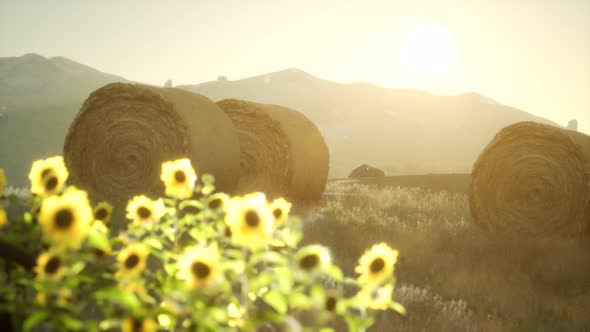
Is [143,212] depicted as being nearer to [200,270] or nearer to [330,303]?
[200,270]

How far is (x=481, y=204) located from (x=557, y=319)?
4004 millimetres

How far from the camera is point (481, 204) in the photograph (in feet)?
28.9

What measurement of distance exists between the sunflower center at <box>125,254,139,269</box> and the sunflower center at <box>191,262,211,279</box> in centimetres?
30

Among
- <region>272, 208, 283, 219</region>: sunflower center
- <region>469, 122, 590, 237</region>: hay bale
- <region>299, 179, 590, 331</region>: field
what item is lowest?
<region>299, 179, 590, 331</region>: field

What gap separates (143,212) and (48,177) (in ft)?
1.85

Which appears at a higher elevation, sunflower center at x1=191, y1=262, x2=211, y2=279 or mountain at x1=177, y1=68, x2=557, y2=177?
sunflower center at x1=191, y1=262, x2=211, y2=279

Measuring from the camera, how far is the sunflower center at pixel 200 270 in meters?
1.88

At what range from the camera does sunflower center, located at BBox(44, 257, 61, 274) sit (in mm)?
1725

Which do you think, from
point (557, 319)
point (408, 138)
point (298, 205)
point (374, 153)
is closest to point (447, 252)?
point (557, 319)

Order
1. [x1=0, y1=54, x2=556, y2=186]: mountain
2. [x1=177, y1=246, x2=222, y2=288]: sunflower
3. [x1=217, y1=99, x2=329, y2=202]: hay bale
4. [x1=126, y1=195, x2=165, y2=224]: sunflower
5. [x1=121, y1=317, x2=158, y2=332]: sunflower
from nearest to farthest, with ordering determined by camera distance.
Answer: [x1=121, y1=317, x2=158, y2=332]: sunflower, [x1=177, y1=246, x2=222, y2=288]: sunflower, [x1=126, y1=195, x2=165, y2=224]: sunflower, [x1=217, y1=99, x2=329, y2=202]: hay bale, [x1=0, y1=54, x2=556, y2=186]: mountain

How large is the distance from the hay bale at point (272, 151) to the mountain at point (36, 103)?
42.8m

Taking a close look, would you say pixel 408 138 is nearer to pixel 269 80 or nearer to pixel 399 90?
pixel 399 90

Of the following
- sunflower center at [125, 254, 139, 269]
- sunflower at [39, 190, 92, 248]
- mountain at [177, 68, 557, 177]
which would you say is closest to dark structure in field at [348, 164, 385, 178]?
sunflower center at [125, 254, 139, 269]

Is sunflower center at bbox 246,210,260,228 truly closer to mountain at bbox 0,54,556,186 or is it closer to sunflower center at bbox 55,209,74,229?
sunflower center at bbox 55,209,74,229
